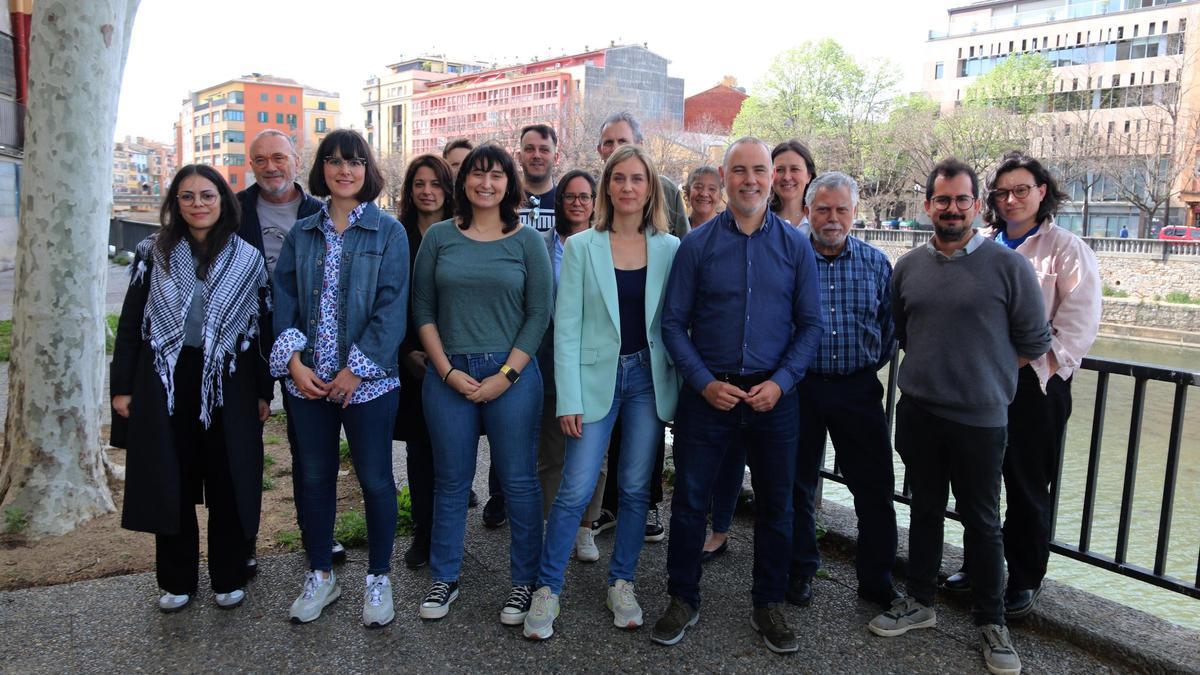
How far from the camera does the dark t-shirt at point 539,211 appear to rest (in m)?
4.68

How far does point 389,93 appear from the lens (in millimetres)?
120250

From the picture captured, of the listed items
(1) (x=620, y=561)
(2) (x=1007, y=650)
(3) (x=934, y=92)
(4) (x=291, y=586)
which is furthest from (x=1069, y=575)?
(3) (x=934, y=92)

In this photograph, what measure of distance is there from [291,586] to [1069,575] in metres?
7.02

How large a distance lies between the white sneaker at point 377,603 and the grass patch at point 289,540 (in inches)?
36.1

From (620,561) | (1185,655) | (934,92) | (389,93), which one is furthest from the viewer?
(389,93)

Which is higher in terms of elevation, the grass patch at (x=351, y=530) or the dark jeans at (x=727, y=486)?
the dark jeans at (x=727, y=486)

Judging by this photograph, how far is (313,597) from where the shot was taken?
3.57m

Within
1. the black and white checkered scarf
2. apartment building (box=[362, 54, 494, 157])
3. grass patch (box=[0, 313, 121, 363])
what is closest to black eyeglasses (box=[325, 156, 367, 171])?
the black and white checkered scarf

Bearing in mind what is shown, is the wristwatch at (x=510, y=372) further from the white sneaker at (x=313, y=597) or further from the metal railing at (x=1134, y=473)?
the metal railing at (x=1134, y=473)

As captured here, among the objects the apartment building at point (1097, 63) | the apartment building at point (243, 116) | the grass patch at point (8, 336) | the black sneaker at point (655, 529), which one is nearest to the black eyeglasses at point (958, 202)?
the black sneaker at point (655, 529)

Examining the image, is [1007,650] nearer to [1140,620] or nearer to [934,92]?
[1140,620]

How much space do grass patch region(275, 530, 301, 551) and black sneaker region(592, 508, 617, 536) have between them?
1.53 meters

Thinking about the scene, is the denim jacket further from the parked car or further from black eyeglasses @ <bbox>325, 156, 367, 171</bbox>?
the parked car

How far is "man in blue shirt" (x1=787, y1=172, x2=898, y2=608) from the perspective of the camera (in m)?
3.54
